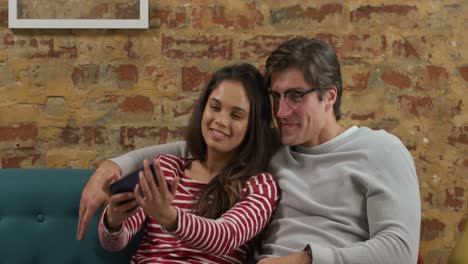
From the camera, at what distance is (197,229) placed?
1.64m

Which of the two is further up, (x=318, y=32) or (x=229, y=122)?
(x=318, y=32)

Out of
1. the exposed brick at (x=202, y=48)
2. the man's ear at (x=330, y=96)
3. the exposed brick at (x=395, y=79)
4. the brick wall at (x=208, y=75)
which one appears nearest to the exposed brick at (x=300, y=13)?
the brick wall at (x=208, y=75)

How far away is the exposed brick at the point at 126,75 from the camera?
2.50 metres

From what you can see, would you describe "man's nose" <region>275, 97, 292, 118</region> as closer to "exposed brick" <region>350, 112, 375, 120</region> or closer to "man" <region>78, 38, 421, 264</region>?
"man" <region>78, 38, 421, 264</region>

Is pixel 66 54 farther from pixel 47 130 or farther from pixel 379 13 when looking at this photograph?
pixel 379 13

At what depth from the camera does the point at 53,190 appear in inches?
85.3

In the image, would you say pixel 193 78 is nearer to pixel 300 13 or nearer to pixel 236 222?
pixel 300 13

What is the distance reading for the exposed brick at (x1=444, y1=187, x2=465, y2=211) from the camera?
2.54 m

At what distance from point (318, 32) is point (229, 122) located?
0.78 meters

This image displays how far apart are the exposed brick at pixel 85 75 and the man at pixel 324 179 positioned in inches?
22.8

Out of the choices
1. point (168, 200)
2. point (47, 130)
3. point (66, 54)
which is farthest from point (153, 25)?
point (168, 200)

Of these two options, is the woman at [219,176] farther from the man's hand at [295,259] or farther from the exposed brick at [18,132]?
the exposed brick at [18,132]

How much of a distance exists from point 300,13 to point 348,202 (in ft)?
3.11

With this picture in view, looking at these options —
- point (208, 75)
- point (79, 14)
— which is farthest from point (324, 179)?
point (79, 14)
